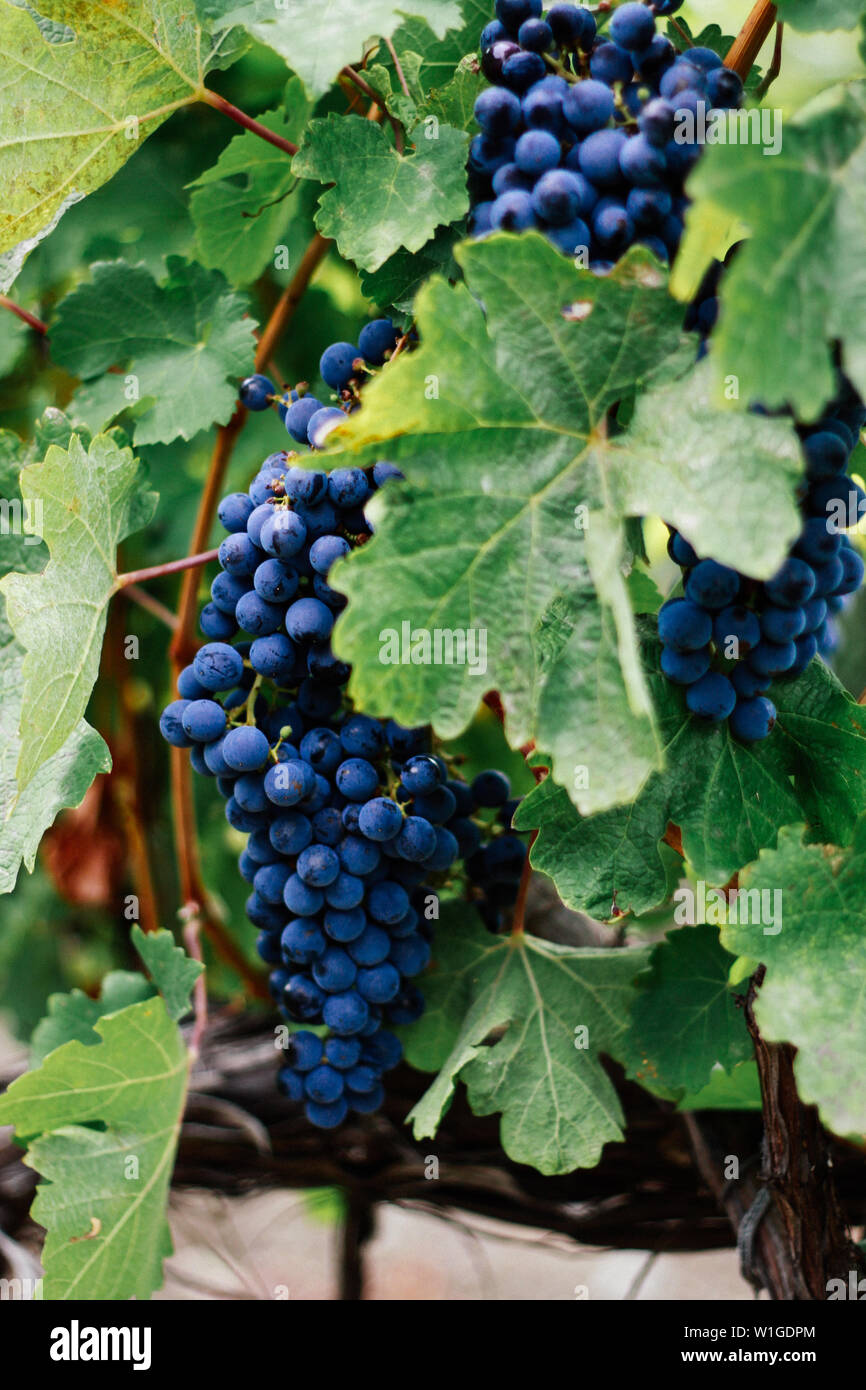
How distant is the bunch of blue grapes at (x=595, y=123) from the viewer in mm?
667

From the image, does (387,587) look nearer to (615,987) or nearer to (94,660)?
(94,660)

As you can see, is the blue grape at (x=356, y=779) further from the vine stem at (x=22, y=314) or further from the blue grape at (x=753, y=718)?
the vine stem at (x=22, y=314)

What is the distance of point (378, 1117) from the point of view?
4.01ft

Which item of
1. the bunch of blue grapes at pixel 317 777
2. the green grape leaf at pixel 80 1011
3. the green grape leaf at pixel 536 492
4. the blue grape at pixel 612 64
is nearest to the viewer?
the green grape leaf at pixel 536 492

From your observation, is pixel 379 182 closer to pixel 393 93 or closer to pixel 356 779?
pixel 393 93

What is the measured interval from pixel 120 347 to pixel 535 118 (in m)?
0.55

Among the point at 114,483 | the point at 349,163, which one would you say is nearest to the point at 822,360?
the point at 349,163

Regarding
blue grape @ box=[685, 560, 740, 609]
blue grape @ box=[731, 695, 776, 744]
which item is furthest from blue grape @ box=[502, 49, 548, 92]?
blue grape @ box=[731, 695, 776, 744]

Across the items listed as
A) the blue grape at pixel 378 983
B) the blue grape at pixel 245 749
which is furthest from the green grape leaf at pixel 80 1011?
the blue grape at pixel 245 749

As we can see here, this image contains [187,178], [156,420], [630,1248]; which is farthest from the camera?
[187,178]

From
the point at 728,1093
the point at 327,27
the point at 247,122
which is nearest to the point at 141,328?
the point at 247,122

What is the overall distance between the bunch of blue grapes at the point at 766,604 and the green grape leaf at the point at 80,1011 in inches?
28.4

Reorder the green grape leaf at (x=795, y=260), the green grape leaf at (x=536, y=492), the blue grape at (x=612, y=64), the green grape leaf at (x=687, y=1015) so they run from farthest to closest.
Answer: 1. the green grape leaf at (x=687, y=1015)
2. the blue grape at (x=612, y=64)
3. the green grape leaf at (x=536, y=492)
4. the green grape leaf at (x=795, y=260)
